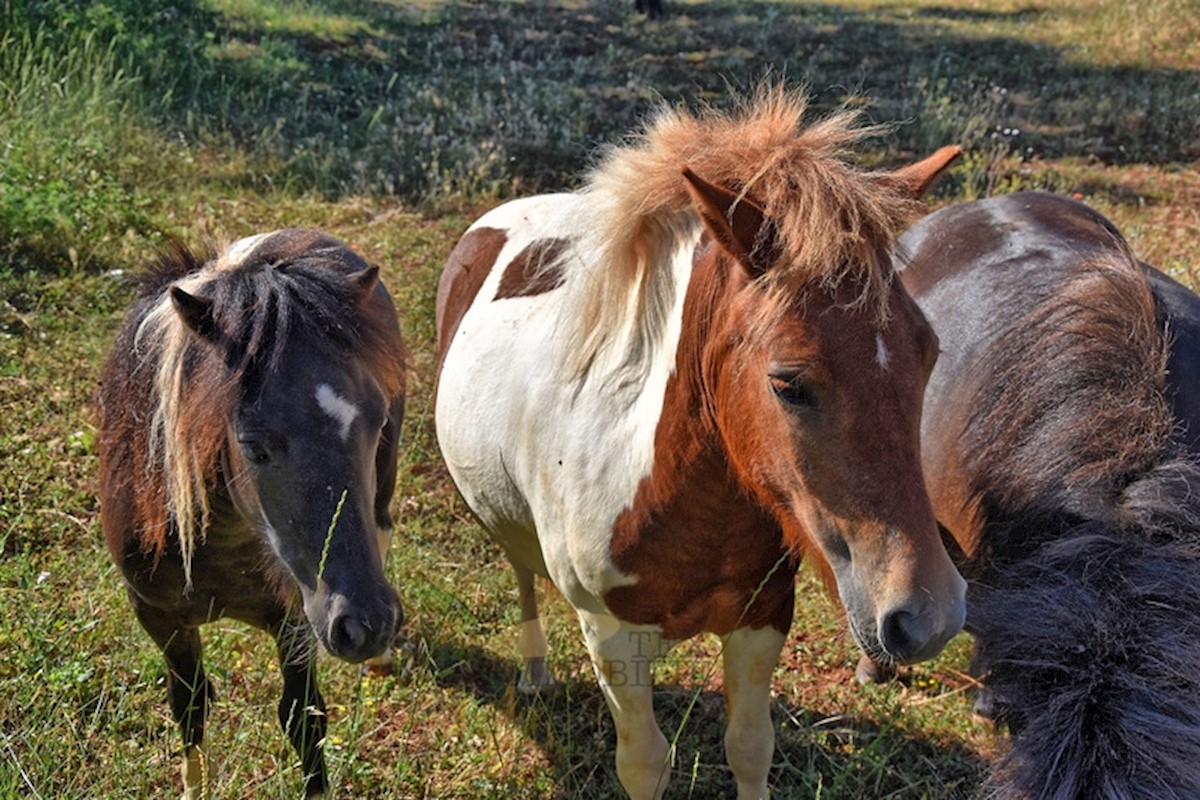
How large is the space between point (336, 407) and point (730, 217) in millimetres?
1082

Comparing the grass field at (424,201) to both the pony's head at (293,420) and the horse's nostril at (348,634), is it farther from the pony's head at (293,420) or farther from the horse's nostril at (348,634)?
the pony's head at (293,420)

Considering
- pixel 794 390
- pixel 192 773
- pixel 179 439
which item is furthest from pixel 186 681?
pixel 794 390

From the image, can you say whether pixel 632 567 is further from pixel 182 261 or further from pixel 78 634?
pixel 78 634

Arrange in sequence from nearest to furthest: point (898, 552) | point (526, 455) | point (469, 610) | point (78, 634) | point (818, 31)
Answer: point (898, 552) → point (526, 455) → point (78, 634) → point (469, 610) → point (818, 31)

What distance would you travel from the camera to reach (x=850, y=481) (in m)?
1.93

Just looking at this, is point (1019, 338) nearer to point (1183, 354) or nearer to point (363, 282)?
point (1183, 354)

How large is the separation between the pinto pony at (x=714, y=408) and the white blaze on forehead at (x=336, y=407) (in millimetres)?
599

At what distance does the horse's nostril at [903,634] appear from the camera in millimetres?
1857

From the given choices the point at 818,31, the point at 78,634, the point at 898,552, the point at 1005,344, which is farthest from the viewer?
the point at 818,31

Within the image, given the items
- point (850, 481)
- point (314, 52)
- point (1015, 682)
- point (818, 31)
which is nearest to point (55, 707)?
point (850, 481)

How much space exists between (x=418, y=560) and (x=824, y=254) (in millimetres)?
2852

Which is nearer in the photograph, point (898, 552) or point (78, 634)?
point (898, 552)

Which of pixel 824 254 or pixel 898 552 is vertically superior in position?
pixel 824 254

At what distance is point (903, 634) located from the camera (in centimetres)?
187
